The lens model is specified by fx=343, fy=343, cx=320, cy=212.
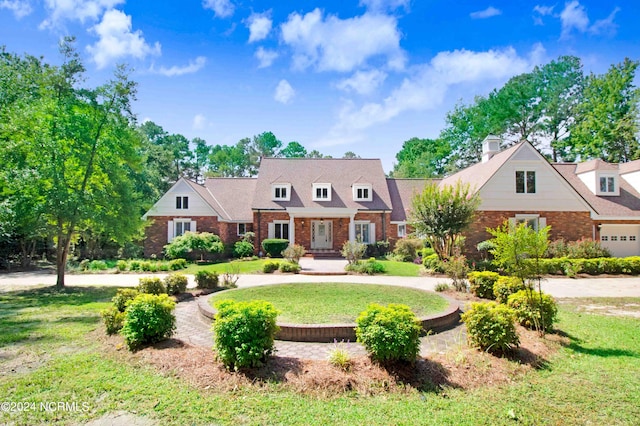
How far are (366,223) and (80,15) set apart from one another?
20.2m

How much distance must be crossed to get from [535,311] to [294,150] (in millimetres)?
67129

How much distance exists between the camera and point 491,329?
5.60 metres

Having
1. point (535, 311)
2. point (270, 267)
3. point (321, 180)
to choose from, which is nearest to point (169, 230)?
point (270, 267)

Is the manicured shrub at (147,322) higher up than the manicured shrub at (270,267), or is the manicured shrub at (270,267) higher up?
the manicured shrub at (147,322)

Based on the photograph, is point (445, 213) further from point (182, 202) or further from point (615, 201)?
point (182, 202)

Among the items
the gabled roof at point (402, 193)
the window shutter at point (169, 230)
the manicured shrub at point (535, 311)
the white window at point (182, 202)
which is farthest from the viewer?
the gabled roof at point (402, 193)

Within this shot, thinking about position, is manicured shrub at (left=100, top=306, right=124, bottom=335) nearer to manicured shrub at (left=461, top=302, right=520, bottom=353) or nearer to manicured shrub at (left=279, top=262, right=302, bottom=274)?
manicured shrub at (left=461, top=302, right=520, bottom=353)

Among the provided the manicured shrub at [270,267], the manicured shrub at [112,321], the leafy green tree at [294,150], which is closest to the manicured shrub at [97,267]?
the manicured shrub at [270,267]

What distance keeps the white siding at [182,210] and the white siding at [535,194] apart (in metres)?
18.8

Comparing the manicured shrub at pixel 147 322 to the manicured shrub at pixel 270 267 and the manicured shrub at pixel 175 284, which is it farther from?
the manicured shrub at pixel 270 267

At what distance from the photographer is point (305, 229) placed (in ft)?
84.9

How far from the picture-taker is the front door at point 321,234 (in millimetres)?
26172

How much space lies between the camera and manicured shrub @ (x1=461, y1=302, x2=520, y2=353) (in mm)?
5555

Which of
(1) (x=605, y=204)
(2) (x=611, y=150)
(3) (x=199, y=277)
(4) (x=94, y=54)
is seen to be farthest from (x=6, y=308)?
(2) (x=611, y=150)
